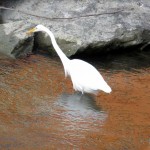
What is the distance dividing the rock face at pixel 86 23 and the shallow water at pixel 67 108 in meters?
0.40

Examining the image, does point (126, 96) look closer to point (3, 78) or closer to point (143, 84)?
point (143, 84)

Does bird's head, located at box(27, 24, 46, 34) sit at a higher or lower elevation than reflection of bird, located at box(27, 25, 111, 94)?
higher

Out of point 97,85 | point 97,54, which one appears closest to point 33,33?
point 97,54

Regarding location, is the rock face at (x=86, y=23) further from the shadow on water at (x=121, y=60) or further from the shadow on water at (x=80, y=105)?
the shadow on water at (x=80, y=105)

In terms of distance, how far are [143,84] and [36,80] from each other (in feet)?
5.89

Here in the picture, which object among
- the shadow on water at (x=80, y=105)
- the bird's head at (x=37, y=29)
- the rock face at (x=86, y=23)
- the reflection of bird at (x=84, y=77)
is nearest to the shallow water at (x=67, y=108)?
the shadow on water at (x=80, y=105)

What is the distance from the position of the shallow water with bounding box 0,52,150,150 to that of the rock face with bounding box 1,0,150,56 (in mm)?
398

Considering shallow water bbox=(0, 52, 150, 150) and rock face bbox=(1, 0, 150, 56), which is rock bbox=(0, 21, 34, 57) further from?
shallow water bbox=(0, 52, 150, 150)

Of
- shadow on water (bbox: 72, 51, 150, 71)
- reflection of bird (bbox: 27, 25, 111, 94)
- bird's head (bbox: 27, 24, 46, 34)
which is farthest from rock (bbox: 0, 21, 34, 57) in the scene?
reflection of bird (bbox: 27, 25, 111, 94)

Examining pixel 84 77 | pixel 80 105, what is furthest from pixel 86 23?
pixel 80 105

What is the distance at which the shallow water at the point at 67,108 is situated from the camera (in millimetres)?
6523

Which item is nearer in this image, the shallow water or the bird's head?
the shallow water

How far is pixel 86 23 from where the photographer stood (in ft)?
32.7

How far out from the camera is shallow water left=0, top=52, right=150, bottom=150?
21.4 ft
